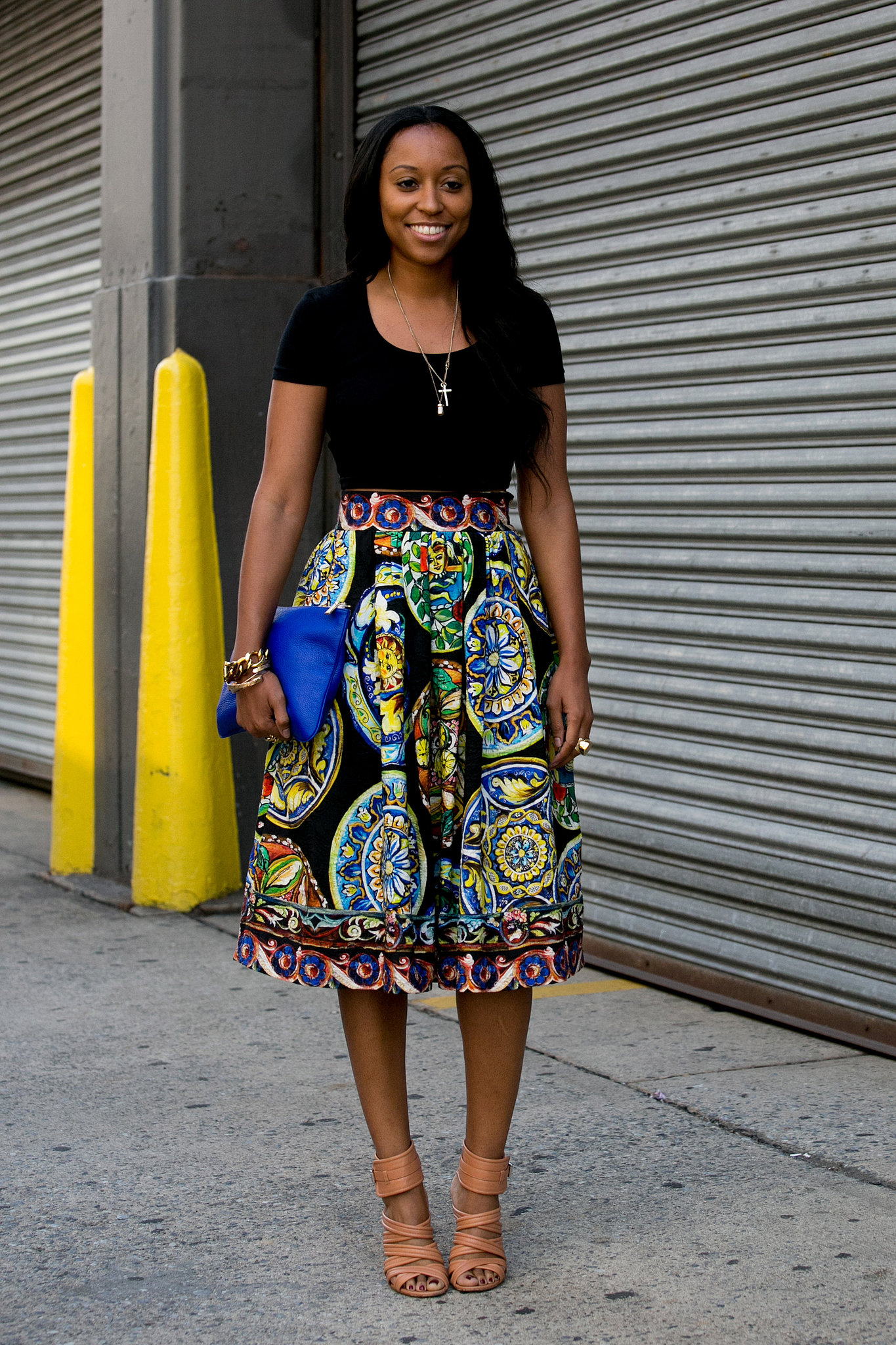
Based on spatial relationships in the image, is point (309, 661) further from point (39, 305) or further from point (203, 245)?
point (39, 305)

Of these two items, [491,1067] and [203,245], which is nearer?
[491,1067]

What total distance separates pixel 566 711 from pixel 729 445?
73.5 inches

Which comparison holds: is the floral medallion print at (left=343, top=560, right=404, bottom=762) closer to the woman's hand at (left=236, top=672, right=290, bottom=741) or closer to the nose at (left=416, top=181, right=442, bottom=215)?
the woman's hand at (left=236, top=672, right=290, bottom=741)

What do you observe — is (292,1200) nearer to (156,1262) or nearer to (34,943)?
(156,1262)

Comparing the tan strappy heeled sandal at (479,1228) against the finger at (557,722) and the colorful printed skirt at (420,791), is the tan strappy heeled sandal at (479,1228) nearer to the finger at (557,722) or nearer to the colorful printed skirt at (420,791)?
the colorful printed skirt at (420,791)

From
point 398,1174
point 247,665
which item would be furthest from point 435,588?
point 398,1174

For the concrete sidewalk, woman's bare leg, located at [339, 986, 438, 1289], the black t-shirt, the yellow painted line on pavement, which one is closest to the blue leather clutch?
the black t-shirt

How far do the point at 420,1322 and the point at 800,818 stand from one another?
6.62ft

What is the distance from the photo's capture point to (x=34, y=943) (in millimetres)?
5359

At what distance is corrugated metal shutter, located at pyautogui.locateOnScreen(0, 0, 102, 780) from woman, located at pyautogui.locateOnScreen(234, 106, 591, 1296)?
17.4 feet

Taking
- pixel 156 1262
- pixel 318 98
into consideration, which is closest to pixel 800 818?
pixel 156 1262

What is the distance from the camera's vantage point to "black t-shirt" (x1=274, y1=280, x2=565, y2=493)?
284cm

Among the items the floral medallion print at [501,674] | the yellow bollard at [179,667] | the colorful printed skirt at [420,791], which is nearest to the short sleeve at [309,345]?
the colorful printed skirt at [420,791]

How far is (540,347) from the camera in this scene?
2957 millimetres
